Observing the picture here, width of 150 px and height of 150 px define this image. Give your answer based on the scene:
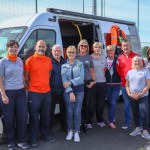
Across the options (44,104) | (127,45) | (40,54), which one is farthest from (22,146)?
(127,45)

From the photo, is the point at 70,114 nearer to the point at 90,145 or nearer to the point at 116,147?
the point at 90,145

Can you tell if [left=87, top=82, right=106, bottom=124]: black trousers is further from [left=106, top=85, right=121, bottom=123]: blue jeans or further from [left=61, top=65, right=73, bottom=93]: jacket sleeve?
[left=61, top=65, right=73, bottom=93]: jacket sleeve

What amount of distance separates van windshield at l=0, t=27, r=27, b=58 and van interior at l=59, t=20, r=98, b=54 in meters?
2.21

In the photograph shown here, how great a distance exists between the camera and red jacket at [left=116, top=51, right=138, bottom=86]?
6.31 metres

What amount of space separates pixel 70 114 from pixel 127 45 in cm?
185

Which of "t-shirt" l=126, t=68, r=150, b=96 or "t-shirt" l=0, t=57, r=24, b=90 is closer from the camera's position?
"t-shirt" l=0, t=57, r=24, b=90

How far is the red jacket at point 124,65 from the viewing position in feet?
20.7

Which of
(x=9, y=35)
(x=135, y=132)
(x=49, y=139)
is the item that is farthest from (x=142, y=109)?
(x=9, y=35)

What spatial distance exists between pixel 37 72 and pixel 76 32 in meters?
3.86

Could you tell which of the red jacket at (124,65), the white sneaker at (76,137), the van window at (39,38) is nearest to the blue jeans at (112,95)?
the red jacket at (124,65)

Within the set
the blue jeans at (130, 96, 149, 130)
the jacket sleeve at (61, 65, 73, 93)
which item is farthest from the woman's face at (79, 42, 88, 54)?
the blue jeans at (130, 96, 149, 130)

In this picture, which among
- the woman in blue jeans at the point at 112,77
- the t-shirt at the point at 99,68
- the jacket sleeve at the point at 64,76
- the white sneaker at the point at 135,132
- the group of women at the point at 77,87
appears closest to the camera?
the group of women at the point at 77,87

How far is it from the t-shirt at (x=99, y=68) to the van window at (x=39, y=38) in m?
1.04

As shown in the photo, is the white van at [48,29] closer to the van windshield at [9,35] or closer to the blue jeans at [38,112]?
the van windshield at [9,35]
